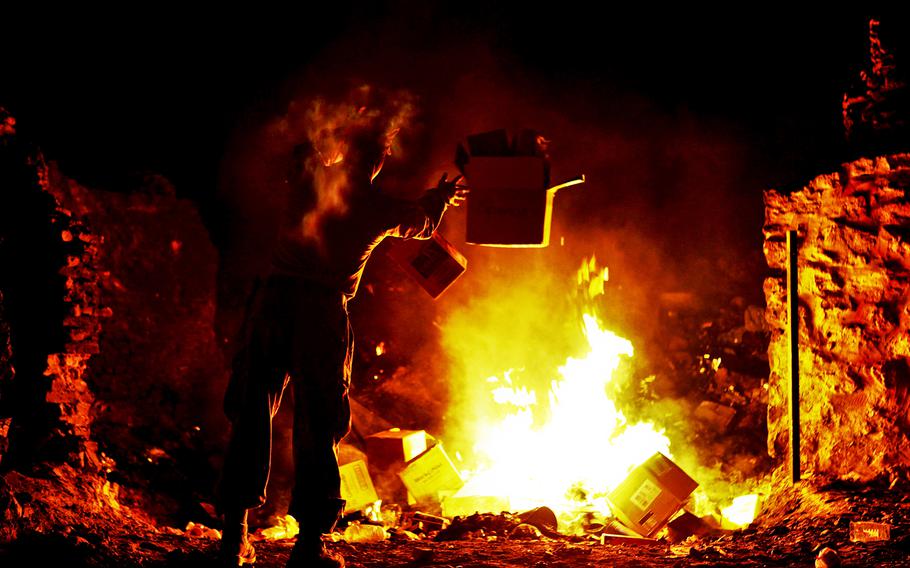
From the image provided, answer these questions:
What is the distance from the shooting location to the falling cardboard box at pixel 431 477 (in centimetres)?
607

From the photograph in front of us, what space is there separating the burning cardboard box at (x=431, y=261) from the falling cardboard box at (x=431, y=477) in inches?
74.1

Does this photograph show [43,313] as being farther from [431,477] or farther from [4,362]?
[431,477]

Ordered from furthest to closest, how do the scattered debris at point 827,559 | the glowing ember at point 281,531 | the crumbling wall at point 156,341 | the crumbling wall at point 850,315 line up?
the crumbling wall at point 156,341 → the glowing ember at point 281,531 → the crumbling wall at point 850,315 → the scattered debris at point 827,559

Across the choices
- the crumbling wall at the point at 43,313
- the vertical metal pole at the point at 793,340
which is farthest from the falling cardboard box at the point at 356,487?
the vertical metal pole at the point at 793,340

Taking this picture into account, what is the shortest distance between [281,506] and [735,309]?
4641mm

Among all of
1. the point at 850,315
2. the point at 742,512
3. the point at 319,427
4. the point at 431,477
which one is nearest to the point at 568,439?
the point at 431,477

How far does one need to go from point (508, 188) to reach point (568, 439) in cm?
284

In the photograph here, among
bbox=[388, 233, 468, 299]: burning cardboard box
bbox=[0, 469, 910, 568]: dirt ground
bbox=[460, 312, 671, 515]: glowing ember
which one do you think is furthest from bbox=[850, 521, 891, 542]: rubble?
bbox=[388, 233, 468, 299]: burning cardboard box

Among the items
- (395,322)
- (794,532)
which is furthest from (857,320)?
(395,322)

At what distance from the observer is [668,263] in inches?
284

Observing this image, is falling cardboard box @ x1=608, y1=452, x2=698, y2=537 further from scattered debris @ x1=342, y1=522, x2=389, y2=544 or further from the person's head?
the person's head

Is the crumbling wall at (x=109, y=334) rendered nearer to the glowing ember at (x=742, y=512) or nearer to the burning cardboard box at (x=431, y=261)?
the burning cardboard box at (x=431, y=261)

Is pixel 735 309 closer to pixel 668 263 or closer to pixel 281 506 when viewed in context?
pixel 668 263

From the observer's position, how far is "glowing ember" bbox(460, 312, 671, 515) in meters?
6.14
